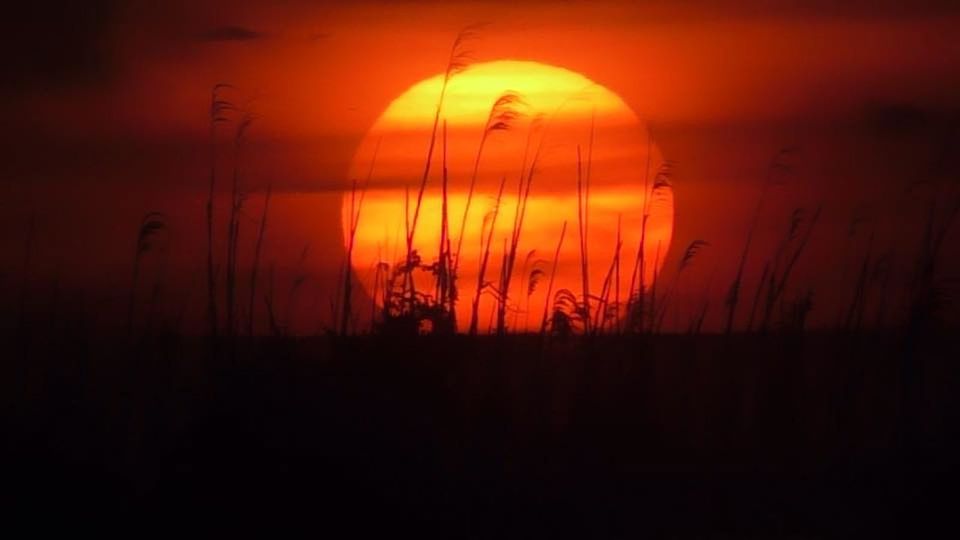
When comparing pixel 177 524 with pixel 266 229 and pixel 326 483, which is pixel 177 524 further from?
pixel 266 229

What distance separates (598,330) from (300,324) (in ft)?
5.93

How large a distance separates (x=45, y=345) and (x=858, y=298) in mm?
5006

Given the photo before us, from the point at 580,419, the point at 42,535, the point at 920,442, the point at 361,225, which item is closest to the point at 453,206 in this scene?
the point at 361,225

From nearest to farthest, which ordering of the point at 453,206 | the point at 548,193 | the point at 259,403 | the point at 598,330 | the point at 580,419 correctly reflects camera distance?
the point at 259,403, the point at 580,419, the point at 598,330, the point at 453,206, the point at 548,193

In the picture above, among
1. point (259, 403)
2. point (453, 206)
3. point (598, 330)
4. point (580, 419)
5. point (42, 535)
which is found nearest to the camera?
point (42, 535)

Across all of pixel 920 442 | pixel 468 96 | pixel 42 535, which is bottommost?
pixel 42 535

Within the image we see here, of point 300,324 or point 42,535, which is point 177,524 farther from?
point 300,324

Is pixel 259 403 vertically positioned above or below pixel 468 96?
below

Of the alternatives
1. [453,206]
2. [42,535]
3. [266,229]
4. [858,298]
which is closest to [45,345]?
[266,229]

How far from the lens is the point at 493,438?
26.5ft

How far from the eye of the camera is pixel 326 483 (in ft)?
23.9

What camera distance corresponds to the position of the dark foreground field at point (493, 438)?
7.27m

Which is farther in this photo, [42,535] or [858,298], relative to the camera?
[858,298]

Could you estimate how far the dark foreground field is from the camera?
727 cm
